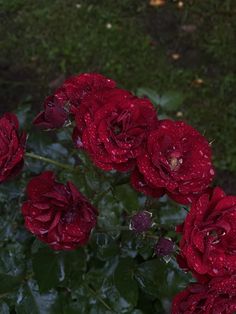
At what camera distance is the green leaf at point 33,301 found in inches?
60.3

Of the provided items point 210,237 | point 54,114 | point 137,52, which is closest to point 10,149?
point 54,114

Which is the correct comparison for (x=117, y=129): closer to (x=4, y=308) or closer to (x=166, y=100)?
(x=4, y=308)

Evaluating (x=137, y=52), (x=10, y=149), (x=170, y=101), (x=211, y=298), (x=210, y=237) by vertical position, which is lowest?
(x=137, y=52)

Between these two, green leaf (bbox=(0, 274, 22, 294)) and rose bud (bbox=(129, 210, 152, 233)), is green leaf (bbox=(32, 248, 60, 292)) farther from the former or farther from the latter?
rose bud (bbox=(129, 210, 152, 233))

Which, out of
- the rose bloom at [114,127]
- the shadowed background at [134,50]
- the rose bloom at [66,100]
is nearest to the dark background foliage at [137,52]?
the shadowed background at [134,50]

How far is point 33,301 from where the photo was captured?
1.54 metres

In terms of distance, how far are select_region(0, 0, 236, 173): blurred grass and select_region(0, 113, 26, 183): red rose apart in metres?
1.50

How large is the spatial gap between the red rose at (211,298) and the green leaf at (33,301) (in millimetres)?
465

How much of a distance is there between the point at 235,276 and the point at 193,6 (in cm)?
219

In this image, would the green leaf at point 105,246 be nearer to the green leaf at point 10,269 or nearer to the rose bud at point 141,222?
the green leaf at point 10,269

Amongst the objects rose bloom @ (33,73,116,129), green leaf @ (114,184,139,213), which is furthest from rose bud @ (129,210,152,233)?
green leaf @ (114,184,139,213)

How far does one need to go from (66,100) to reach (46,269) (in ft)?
1.48

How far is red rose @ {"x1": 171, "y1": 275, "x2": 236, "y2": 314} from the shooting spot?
114cm

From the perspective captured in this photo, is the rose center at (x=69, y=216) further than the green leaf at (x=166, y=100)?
No
